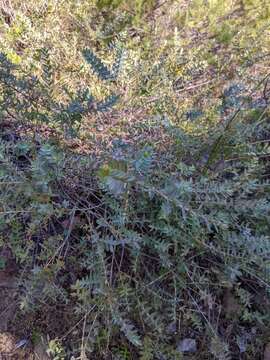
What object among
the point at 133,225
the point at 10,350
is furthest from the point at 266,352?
the point at 10,350

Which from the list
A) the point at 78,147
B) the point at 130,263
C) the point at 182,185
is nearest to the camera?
the point at 182,185

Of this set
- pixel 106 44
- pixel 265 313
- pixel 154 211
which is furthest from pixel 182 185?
pixel 106 44

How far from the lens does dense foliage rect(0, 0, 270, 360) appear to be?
151 centimetres

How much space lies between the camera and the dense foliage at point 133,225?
1512 mm

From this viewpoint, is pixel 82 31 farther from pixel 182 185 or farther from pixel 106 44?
pixel 182 185

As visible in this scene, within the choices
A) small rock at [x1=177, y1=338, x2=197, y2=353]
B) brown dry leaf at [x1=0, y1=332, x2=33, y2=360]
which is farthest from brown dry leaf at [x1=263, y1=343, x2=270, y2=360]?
brown dry leaf at [x1=0, y1=332, x2=33, y2=360]

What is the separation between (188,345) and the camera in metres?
1.71

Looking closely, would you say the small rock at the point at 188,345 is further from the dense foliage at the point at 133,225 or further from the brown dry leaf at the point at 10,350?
the brown dry leaf at the point at 10,350

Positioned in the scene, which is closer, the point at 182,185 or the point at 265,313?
the point at 182,185

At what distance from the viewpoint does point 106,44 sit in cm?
270

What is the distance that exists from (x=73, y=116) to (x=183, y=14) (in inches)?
66.2

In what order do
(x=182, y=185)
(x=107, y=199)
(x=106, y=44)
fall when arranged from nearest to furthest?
(x=182, y=185)
(x=107, y=199)
(x=106, y=44)

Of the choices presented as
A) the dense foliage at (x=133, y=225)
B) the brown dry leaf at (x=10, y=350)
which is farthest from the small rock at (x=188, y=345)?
the brown dry leaf at (x=10, y=350)

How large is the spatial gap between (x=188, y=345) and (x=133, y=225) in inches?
22.1
